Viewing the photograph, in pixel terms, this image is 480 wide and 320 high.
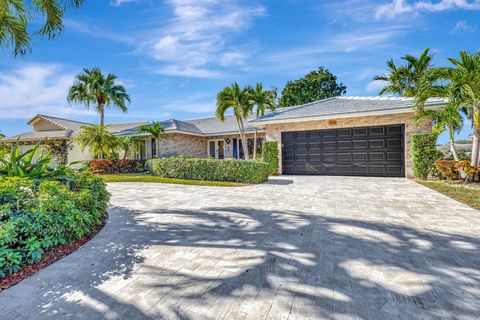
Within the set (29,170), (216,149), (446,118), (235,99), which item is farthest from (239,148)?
(29,170)

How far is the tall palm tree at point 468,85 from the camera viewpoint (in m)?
8.45

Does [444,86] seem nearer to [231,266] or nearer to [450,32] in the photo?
[450,32]

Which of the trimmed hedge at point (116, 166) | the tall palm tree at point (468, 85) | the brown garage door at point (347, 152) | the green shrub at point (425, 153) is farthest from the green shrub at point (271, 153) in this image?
the trimmed hedge at point (116, 166)

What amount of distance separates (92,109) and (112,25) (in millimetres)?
13336

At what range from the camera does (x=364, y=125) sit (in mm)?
12367

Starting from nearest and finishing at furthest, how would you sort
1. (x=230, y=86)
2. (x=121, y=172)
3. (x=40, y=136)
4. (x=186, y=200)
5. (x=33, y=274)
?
(x=33, y=274), (x=186, y=200), (x=230, y=86), (x=121, y=172), (x=40, y=136)

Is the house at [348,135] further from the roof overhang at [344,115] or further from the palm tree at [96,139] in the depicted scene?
the palm tree at [96,139]

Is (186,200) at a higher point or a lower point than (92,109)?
lower

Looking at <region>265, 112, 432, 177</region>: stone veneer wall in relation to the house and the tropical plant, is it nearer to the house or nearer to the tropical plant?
the house

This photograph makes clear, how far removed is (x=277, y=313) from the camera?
6.77 ft

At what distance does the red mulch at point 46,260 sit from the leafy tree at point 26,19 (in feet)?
21.9

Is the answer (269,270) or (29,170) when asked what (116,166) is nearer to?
(29,170)

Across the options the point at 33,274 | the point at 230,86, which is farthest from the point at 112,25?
the point at 33,274

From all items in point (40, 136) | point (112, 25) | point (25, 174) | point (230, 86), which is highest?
point (112, 25)
